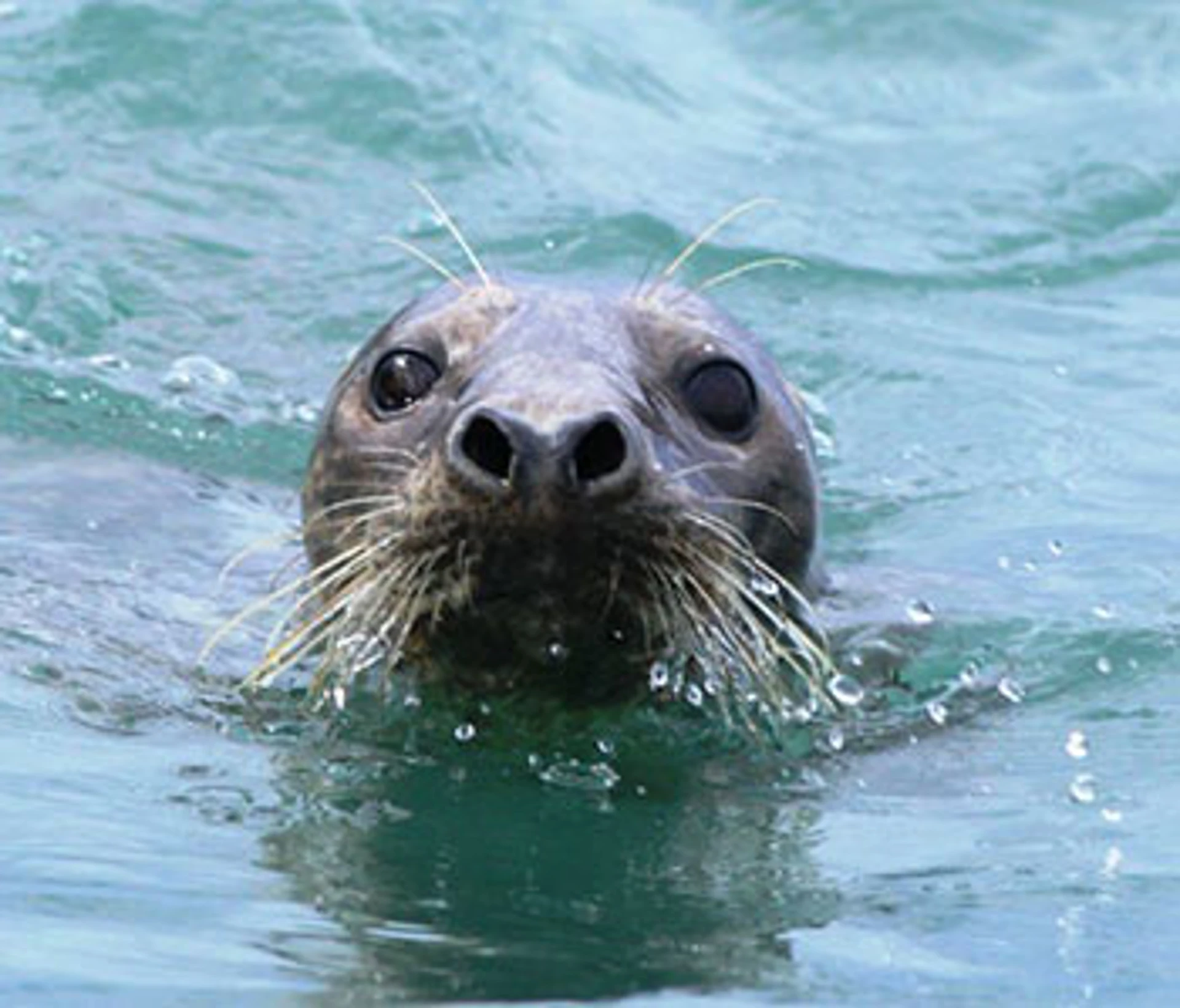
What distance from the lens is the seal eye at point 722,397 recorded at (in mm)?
6121

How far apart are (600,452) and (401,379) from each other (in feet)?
3.26

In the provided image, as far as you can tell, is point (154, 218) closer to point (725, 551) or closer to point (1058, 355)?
point (1058, 355)

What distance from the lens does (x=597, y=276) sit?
912 cm

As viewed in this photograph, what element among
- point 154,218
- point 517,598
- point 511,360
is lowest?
point 517,598

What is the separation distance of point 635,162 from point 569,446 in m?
6.00

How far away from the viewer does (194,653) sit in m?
6.79

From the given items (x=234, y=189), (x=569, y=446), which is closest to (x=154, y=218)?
(x=234, y=189)

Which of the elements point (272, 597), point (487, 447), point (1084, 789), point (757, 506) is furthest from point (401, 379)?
point (1084, 789)

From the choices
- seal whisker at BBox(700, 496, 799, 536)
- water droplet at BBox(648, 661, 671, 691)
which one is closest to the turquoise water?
water droplet at BBox(648, 661, 671, 691)

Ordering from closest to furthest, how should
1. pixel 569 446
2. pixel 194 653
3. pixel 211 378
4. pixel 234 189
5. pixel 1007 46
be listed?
pixel 569 446 → pixel 194 653 → pixel 211 378 → pixel 234 189 → pixel 1007 46

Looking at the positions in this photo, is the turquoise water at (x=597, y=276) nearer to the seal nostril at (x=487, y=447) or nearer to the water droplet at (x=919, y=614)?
the water droplet at (x=919, y=614)

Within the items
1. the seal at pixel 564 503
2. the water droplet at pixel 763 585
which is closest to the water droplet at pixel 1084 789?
the seal at pixel 564 503

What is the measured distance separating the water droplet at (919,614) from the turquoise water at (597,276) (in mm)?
43

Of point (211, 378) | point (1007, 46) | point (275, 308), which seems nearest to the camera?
point (211, 378)
